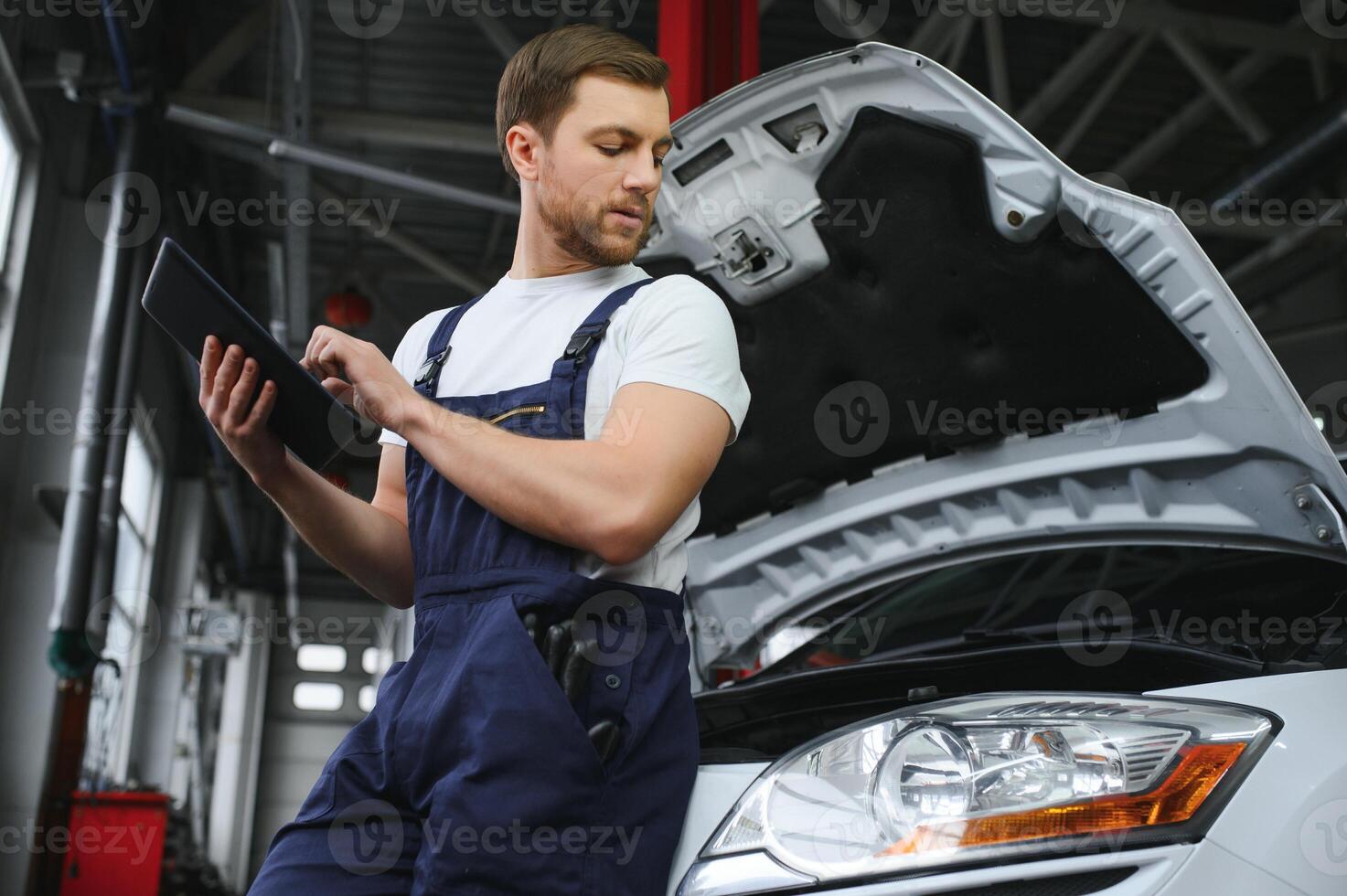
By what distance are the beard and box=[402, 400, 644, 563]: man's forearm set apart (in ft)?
0.89

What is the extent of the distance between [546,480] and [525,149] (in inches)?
18.8

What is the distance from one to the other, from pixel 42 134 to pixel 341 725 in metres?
14.4

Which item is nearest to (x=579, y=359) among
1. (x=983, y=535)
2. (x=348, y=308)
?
(x=983, y=535)

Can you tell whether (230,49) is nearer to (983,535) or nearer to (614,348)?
(983,535)

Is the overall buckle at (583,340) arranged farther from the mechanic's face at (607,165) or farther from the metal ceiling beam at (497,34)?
the metal ceiling beam at (497,34)

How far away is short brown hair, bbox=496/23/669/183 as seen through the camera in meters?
1.22

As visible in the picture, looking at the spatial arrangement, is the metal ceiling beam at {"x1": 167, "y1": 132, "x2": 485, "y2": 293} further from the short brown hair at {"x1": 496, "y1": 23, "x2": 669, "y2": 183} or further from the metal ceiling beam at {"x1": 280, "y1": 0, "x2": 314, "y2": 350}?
the short brown hair at {"x1": 496, "y1": 23, "x2": 669, "y2": 183}

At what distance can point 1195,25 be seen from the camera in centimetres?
677

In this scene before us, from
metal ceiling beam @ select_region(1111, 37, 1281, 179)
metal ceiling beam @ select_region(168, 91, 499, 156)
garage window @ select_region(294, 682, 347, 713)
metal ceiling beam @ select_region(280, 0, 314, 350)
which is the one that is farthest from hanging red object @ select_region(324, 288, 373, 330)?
garage window @ select_region(294, 682, 347, 713)

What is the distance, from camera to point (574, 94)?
4.02 ft

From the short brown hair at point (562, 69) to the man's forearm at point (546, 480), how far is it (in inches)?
16.0

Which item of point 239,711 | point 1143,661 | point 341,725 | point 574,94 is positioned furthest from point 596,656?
point 341,725

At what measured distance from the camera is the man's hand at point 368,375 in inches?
42.4

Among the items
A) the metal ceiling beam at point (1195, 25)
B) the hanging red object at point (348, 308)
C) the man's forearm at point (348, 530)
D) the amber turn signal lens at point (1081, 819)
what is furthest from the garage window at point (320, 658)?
the amber turn signal lens at point (1081, 819)
